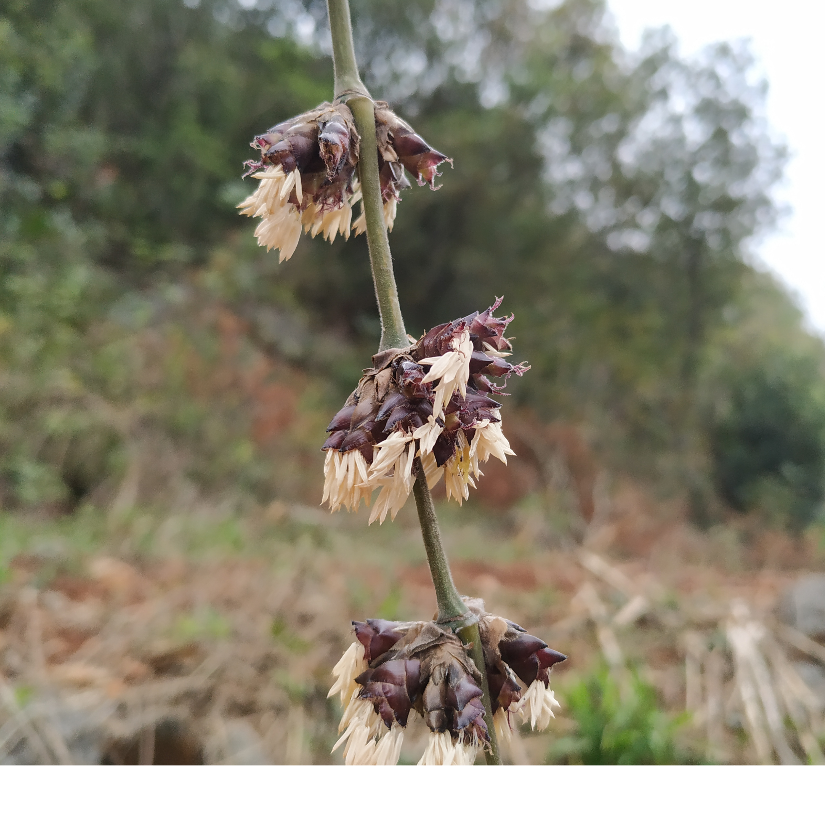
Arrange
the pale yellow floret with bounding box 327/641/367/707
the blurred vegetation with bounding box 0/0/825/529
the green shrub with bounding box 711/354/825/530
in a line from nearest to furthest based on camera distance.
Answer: the pale yellow floret with bounding box 327/641/367/707
the blurred vegetation with bounding box 0/0/825/529
the green shrub with bounding box 711/354/825/530

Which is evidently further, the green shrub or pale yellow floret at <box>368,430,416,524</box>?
the green shrub

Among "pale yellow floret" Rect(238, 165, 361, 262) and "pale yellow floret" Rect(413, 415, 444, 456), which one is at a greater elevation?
"pale yellow floret" Rect(238, 165, 361, 262)

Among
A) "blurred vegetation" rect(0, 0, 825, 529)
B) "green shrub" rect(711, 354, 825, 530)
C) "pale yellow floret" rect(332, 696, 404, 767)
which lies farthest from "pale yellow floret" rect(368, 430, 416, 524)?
"green shrub" rect(711, 354, 825, 530)

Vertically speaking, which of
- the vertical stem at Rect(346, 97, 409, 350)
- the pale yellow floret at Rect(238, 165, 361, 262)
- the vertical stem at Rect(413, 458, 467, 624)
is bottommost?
the vertical stem at Rect(413, 458, 467, 624)

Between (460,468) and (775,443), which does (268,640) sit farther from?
(775,443)

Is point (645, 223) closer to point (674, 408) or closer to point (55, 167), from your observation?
point (674, 408)

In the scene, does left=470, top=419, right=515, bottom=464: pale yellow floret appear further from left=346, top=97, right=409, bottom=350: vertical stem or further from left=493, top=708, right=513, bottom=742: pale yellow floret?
left=493, top=708, right=513, bottom=742: pale yellow floret

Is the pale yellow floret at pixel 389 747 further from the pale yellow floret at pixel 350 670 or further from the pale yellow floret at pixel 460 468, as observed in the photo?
the pale yellow floret at pixel 460 468

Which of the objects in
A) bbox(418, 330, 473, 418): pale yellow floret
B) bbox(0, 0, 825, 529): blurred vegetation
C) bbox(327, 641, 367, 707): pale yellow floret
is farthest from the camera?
bbox(0, 0, 825, 529): blurred vegetation

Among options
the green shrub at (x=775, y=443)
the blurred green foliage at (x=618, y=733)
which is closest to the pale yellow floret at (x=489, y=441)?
the blurred green foliage at (x=618, y=733)

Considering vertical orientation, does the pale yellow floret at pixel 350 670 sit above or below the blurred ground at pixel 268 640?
below
